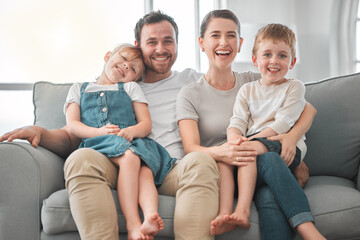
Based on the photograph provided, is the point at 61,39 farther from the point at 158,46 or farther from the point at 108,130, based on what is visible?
the point at 108,130

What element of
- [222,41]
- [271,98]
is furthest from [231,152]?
[222,41]

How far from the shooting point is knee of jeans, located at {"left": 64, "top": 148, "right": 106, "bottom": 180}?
1.33m

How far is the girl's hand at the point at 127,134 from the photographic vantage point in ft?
5.11

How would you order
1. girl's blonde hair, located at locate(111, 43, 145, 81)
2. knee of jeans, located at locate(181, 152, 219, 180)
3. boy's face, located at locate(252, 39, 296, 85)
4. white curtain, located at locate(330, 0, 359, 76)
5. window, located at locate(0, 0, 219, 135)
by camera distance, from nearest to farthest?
1. knee of jeans, located at locate(181, 152, 219, 180)
2. boy's face, located at locate(252, 39, 296, 85)
3. girl's blonde hair, located at locate(111, 43, 145, 81)
4. window, located at locate(0, 0, 219, 135)
5. white curtain, located at locate(330, 0, 359, 76)

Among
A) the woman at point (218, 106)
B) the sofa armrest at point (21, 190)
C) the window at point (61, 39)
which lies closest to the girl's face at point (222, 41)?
the woman at point (218, 106)

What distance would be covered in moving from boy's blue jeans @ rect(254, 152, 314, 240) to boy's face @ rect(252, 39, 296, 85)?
0.41 m

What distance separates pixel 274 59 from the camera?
1638 millimetres

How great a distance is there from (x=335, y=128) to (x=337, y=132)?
2 centimetres

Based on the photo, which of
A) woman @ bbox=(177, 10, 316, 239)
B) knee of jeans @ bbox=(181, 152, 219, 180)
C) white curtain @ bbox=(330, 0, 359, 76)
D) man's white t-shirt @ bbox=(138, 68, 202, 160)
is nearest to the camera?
knee of jeans @ bbox=(181, 152, 219, 180)

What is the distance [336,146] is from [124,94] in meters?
0.98

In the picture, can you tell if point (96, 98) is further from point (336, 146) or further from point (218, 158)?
point (336, 146)

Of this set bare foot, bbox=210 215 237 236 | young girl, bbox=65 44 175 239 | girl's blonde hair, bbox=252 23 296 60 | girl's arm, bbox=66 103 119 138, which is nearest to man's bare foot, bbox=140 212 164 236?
young girl, bbox=65 44 175 239

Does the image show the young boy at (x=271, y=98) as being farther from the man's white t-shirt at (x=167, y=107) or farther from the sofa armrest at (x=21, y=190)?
the sofa armrest at (x=21, y=190)

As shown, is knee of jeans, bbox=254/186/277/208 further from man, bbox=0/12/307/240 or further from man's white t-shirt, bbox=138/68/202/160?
man's white t-shirt, bbox=138/68/202/160
